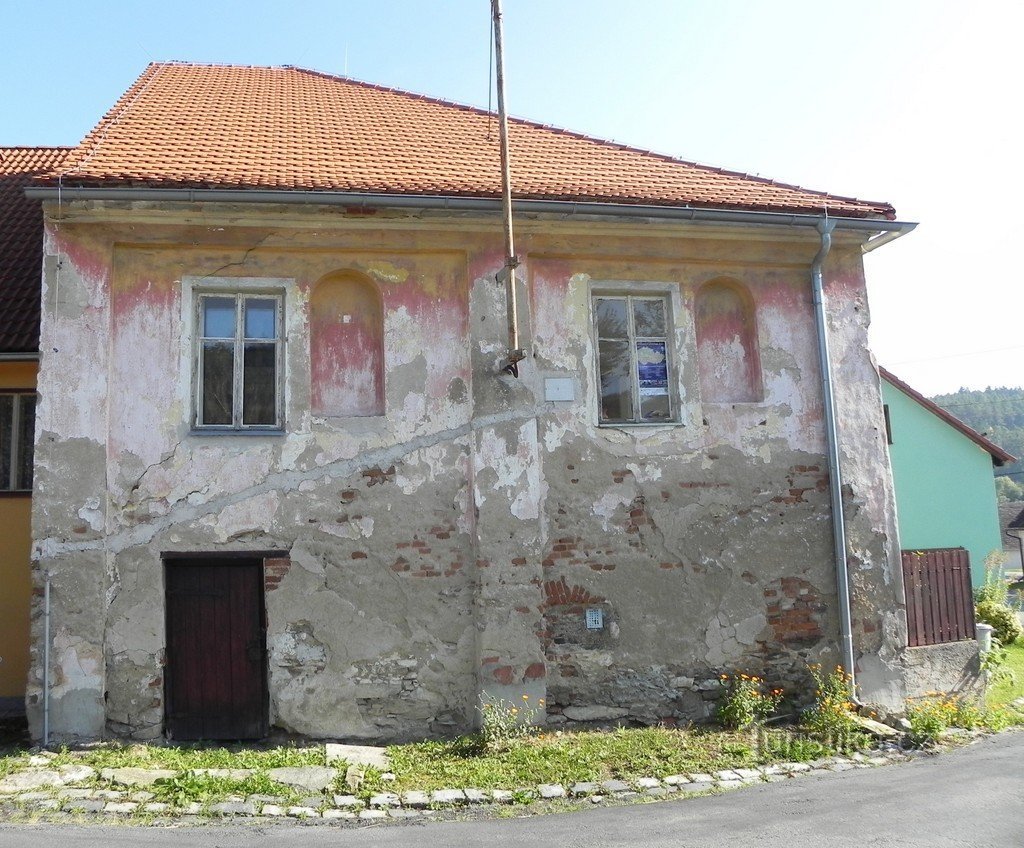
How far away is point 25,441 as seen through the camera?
8977mm

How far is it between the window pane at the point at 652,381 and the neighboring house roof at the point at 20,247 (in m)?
6.07

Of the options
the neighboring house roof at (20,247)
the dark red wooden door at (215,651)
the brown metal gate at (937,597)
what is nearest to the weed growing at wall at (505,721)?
the dark red wooden door at (215,651)

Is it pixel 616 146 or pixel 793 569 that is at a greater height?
pixel 616 146

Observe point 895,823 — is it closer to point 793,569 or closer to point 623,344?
point 793,569

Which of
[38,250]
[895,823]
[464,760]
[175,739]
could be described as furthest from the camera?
[38,250]

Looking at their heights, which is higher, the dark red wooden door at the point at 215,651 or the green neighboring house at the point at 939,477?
the green neighboring house at the point at 939,477

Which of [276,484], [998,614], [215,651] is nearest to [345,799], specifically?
[215,651]

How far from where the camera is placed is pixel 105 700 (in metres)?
7.21

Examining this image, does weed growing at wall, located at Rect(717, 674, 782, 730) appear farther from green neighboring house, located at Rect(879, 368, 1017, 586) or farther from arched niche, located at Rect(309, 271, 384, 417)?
green neighboring house, located at Rect(879, 368, 1017, 586)

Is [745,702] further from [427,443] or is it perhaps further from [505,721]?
[427,443]

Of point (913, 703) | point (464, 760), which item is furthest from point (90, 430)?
point (913, 703)

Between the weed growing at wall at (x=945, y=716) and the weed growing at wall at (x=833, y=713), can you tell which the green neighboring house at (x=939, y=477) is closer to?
the weed growing at wall at (x=945, y=716)

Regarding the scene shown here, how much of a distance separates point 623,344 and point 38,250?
7.29 meters

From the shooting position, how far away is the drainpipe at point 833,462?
27.6 feet
